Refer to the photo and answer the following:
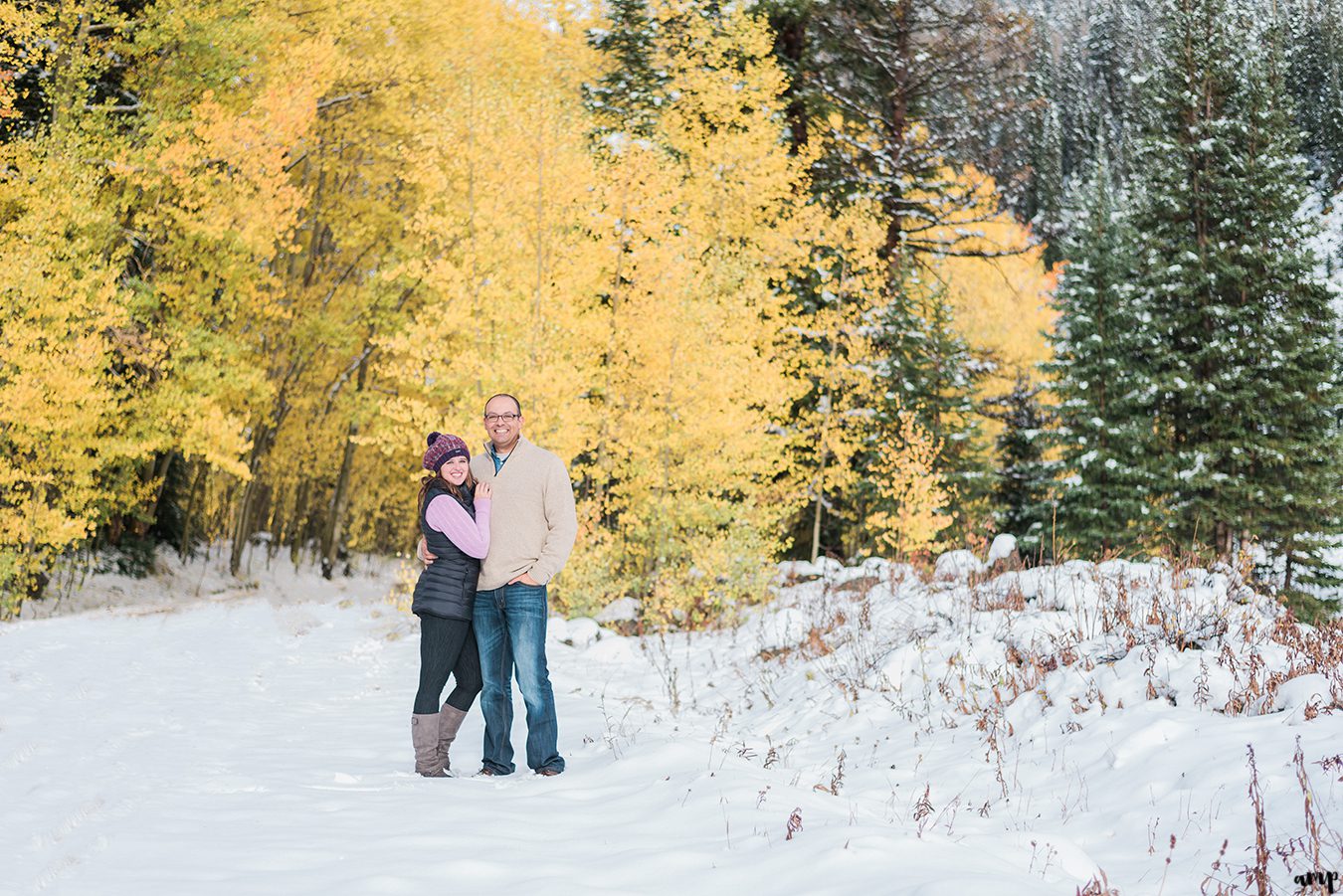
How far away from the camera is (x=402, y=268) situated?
12.2 meters

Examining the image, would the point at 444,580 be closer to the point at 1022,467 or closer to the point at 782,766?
the point at 782,766

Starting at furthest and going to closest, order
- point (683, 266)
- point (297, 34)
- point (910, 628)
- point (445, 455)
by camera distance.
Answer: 1. point (297, 34)
2. point (683, 266)
3. point (910, 628)
4. point (445, 455)

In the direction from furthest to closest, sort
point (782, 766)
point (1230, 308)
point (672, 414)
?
point (1230, 308) < point (672, 414) < point (782, 766)

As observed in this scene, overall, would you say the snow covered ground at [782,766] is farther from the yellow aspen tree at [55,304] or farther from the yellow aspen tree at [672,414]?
the yellow aspen tree at [55,304]

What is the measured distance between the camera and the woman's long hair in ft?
16.9

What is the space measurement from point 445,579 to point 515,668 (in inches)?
23.8

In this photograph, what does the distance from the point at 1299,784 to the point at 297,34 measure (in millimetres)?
19157

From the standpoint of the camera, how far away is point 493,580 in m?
5.09

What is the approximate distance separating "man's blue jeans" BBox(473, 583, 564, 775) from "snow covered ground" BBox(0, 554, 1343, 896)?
16cm

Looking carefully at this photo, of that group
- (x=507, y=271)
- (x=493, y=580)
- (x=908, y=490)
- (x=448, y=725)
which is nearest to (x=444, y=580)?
(x=493, y=580)

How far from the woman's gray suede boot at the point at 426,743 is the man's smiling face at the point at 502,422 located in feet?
4.86

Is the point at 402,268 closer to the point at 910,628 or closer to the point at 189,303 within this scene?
the point at 189,303

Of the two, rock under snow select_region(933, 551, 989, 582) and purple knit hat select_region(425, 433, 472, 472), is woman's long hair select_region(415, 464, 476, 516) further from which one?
rock under snow select_region(933, 551, 989, 582)

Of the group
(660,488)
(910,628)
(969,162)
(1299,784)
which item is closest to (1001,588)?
(910,628)
